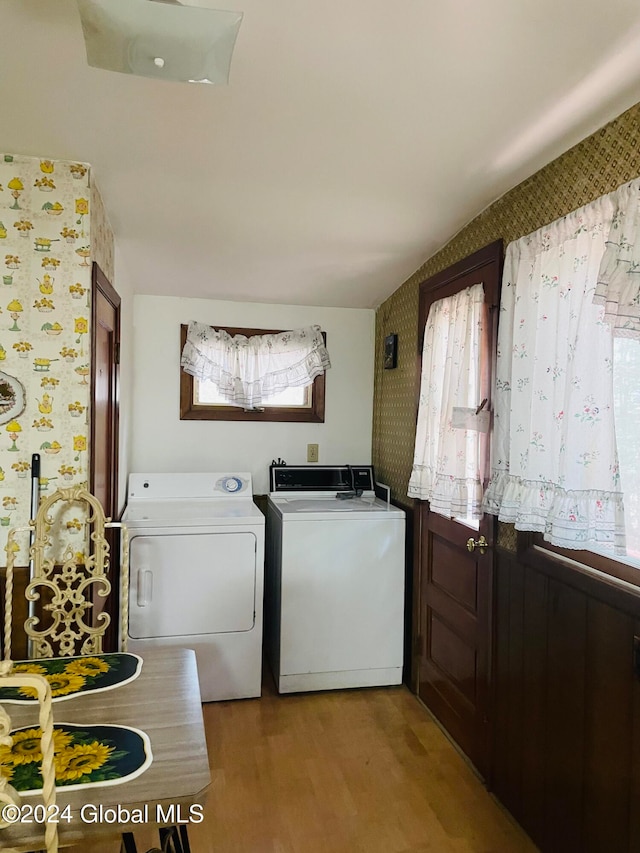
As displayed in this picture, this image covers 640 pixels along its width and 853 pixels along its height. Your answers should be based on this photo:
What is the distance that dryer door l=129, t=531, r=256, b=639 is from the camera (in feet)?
8.63

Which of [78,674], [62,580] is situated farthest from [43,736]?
[62,580]

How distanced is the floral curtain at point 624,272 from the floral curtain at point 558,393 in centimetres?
4

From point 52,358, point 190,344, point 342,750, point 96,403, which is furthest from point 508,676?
point 190,344

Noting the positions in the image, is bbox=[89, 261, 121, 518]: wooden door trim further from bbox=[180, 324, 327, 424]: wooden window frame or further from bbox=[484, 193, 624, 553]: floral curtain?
bbox=[484, 193, 624, 553]: floral curtain

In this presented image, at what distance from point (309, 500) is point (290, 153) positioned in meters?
1.95

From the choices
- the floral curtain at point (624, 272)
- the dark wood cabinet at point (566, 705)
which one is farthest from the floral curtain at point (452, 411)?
the floral curtain at point (624, 272)

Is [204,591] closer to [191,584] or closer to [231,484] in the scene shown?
[191,584]

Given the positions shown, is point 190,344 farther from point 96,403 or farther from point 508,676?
point 508,676

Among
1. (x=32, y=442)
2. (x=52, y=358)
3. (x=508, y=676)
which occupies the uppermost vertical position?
(x=52, y=358)

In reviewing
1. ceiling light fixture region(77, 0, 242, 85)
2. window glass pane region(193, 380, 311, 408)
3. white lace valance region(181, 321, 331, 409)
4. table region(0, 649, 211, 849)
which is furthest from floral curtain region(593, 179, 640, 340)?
window glass pane region(193, 380, 311, 408)

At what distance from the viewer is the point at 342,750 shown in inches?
92.6

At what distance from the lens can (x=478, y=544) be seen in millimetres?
2188

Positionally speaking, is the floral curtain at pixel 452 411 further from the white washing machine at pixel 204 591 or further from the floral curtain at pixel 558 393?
the white washing machine at pixel 204 591

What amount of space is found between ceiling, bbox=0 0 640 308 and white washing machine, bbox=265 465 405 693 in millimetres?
1387
